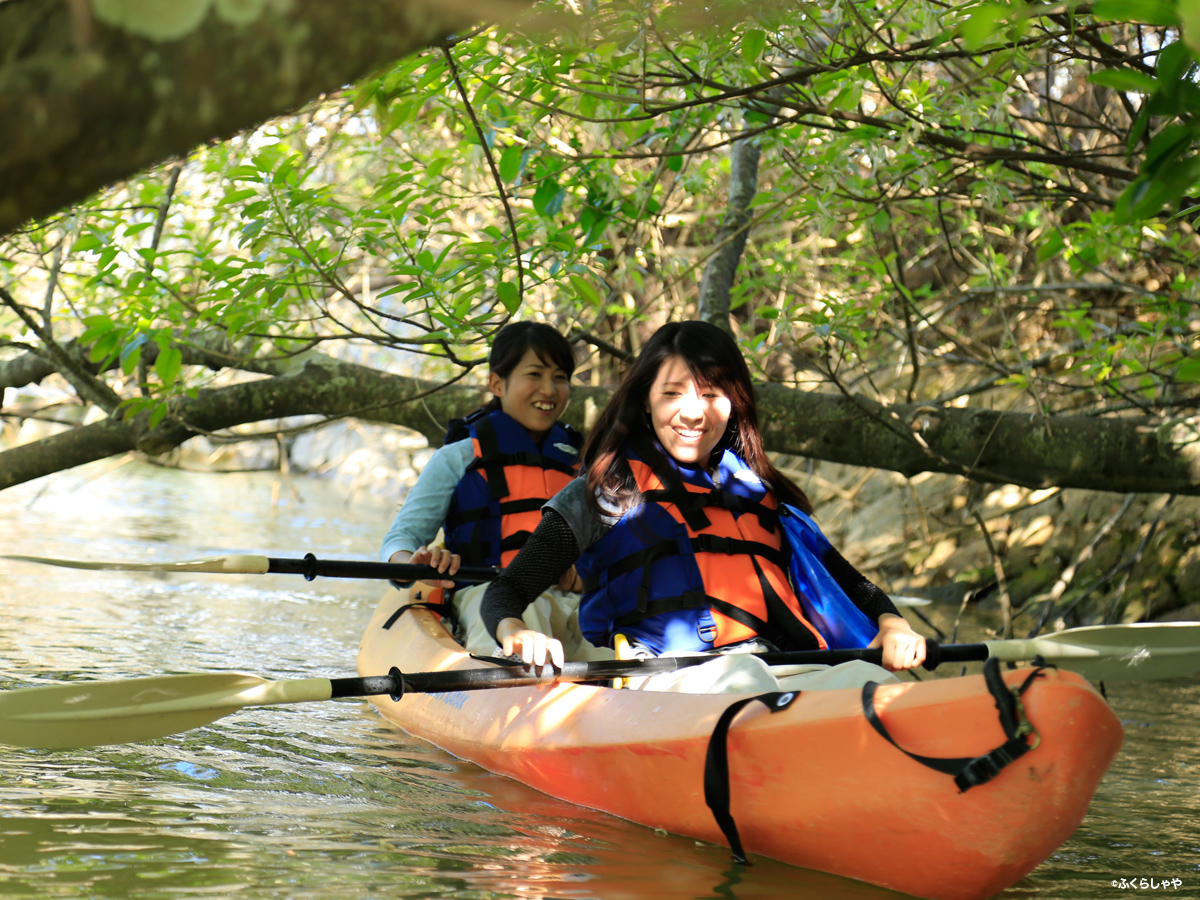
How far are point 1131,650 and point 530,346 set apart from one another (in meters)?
2.03

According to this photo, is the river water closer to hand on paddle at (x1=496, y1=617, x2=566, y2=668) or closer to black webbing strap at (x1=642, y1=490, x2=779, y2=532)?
hand on paddle at (x1=496, y1=617, x2=566, y2=668)

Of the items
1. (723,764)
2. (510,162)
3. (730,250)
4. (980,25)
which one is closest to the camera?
(980,25)

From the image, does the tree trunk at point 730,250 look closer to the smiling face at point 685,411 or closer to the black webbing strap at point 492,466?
the black webbing strap at point 492,466

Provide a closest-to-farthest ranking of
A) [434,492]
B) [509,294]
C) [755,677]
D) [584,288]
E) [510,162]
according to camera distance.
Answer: [755,677]
[509,294]
[510,162]
[584,288]
[434,492]

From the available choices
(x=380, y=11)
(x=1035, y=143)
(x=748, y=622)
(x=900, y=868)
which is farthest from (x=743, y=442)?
(x=380, y=11)

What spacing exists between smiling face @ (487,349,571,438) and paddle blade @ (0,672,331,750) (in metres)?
1.59

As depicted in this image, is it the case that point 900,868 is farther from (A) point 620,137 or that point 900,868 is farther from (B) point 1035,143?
(A) point 620,137

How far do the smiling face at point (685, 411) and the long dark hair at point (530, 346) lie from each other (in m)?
1.10

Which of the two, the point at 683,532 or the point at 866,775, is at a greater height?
the point at 683,532

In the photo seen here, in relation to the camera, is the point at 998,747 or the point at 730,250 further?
the point at 730,250

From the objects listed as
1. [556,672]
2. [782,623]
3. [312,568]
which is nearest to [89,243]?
[312,568]

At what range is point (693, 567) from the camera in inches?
101

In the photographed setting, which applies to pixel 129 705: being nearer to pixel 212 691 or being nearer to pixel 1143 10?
pixel 212 691

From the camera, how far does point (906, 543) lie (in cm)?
674
